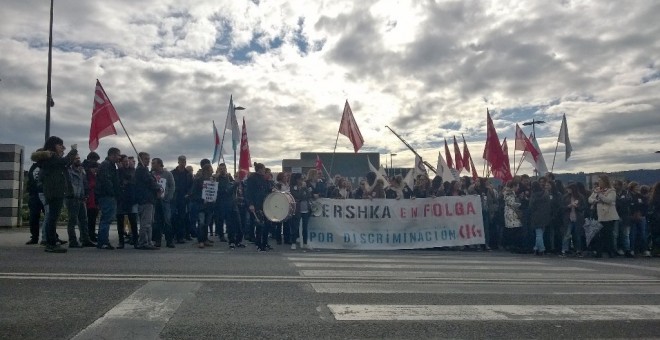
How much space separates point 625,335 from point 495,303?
1.60 metres

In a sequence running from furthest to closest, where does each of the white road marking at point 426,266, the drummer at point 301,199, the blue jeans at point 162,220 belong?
the drummer at point 301,199 < the blue jeans at point 162,220 < the white road marking at point 426,266

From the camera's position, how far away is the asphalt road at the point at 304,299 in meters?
5.41

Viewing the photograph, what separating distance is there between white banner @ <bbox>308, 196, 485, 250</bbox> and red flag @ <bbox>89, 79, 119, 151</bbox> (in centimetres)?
535

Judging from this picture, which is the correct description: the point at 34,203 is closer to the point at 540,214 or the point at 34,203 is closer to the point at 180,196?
the point at 180,196

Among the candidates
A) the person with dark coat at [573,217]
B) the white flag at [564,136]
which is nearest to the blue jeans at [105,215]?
the person with dark coat at [573,217]

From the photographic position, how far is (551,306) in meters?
6.83

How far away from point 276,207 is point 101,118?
4.79 metres

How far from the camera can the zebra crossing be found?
6328mm

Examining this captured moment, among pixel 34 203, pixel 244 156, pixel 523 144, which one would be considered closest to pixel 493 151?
pixel 523 144

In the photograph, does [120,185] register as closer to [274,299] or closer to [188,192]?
[188,192]

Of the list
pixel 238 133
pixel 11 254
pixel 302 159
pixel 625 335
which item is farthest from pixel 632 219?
pixel 302 159

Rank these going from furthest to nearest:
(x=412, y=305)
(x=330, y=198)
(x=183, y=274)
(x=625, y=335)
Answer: (x=330, y=198), (x=183, y=274), (x=412, y=305), (x=625, y=335)

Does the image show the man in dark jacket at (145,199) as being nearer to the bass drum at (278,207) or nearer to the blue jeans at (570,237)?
the bass drum at (278,207)

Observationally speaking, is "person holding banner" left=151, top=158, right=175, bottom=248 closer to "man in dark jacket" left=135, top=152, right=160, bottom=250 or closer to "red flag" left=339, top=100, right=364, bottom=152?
"man in dark jacket" left=135, top=152, right=160, bottom=250
